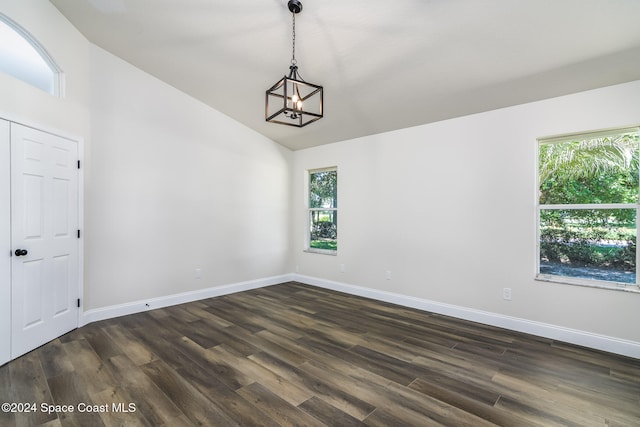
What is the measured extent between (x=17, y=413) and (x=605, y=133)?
17.5 feet

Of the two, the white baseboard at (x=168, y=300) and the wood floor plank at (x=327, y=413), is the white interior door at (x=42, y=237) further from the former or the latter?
the wood floor plank at (x=327, y=413)

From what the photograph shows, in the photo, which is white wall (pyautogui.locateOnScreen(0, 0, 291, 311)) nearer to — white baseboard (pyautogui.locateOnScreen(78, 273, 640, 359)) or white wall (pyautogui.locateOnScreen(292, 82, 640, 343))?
white baseboard (pyautogui.locateOnScreen(78, 273, 640, 359))

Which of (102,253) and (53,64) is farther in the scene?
(102,253)

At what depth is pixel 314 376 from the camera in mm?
2402

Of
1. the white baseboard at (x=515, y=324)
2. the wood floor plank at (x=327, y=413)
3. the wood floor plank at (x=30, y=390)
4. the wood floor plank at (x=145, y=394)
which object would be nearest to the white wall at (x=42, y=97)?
the wood floor plank at (x=30, y=390)

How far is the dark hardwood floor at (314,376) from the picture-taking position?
75.8 inches

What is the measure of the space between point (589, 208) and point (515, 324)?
1.44 m

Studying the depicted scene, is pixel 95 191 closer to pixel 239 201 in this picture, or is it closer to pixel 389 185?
pixel 239 201

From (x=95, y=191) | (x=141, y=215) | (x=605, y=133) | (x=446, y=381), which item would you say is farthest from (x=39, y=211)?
(x=605, y=133)

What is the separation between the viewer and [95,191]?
3.60m

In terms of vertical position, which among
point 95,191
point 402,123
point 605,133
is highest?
point 402,123

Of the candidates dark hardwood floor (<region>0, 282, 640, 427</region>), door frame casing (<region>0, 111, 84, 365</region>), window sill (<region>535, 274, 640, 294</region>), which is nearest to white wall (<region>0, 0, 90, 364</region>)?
door frame casing (<region>0, 111, 84, 365</region>)

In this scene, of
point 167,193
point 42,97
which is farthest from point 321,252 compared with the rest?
point 42,97

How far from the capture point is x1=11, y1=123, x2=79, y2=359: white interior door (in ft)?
8.92
